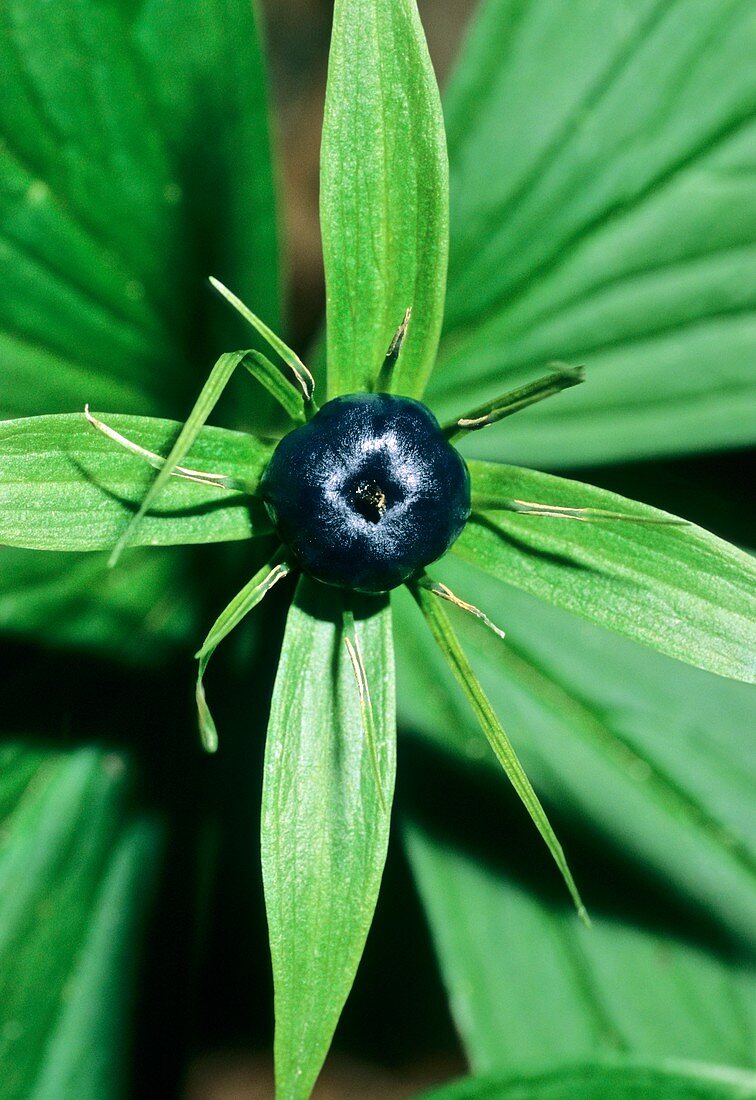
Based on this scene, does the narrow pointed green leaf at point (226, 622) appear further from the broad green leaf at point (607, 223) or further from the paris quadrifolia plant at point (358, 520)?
the broad green leaf at point (607, 223)

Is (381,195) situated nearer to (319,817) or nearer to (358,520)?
(358,520)

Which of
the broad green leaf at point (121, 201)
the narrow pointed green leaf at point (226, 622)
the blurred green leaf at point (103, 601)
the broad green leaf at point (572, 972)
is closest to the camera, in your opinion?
the narrow pointed green leaf at point (226, 622)

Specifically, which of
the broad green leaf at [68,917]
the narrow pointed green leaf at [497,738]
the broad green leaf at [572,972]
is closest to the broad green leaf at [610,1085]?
the broad green leaf at [572,972]

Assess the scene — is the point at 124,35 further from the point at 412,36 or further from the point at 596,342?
the point at 596,342

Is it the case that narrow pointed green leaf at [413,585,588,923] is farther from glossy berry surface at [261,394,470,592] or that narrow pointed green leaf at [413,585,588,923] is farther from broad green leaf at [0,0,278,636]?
broad green leaf at [0,0,278,636]

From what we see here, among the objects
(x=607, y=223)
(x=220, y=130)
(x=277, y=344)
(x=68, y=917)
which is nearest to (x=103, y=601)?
(x=68, y=917)
